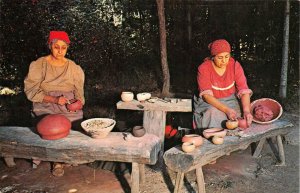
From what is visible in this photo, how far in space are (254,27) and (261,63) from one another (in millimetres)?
1116

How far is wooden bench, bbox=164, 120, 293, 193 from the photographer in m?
3.65

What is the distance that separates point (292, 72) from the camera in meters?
9.41

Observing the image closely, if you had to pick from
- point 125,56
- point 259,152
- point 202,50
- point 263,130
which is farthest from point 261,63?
point 263,130

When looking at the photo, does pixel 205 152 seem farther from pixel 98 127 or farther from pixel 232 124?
pixel 98 127

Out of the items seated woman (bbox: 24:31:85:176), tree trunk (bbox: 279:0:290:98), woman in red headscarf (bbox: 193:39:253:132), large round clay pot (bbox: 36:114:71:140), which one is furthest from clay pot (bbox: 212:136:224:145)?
tree trunk (bbox: 279:0:290:98)

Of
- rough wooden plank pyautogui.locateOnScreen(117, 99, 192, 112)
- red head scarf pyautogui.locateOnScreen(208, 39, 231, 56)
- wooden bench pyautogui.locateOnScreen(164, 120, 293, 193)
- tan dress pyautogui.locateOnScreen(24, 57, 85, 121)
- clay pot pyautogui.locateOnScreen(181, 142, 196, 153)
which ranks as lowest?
wooden bench pyautogui.locateOnScreen(164, 120, 293, 193)

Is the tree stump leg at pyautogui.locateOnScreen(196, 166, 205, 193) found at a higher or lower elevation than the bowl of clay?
lower

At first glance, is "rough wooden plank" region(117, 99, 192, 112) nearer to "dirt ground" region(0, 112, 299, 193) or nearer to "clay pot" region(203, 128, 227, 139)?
"clay pot" region(203, 128, 227, 139)

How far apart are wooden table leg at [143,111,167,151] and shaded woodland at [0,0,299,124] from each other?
137 inches

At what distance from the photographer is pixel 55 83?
5094 millimetres

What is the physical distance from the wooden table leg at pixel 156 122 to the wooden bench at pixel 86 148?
0.88 metres

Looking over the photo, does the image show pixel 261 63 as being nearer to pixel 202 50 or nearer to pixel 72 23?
pixel 202 50

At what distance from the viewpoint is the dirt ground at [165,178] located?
14.6 ft

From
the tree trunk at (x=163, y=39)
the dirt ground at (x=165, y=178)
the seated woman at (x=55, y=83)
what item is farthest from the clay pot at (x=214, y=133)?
the tree trunk at (x=163, y=39)
